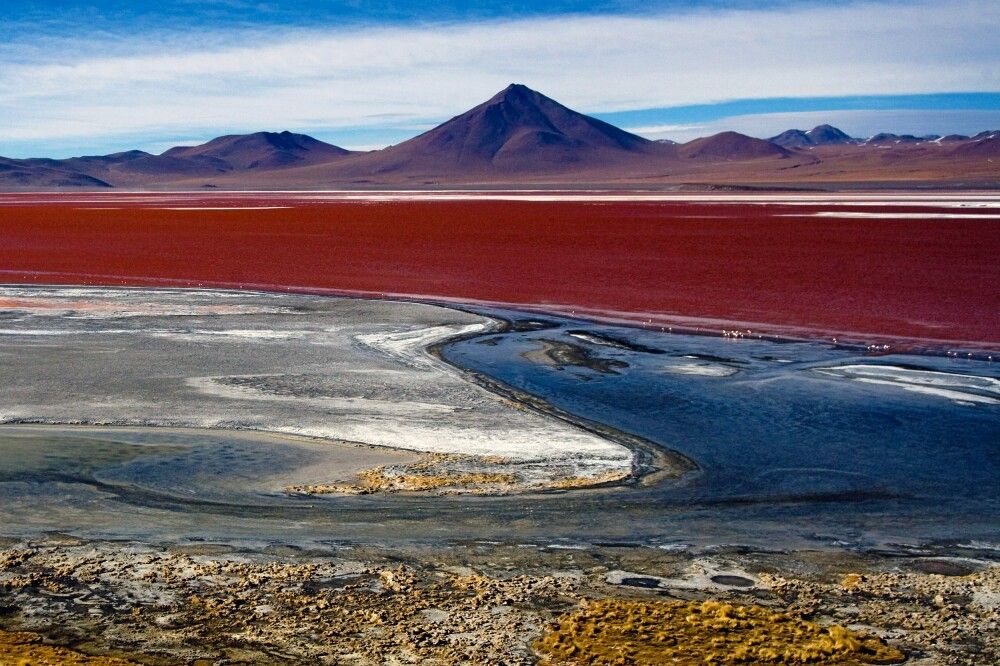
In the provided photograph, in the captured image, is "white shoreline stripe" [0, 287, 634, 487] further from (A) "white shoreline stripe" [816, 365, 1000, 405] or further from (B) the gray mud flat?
(A) "white shoreline stripe" [816, 365, 1000, 405]

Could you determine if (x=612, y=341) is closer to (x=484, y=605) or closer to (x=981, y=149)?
(x=484, y=605)

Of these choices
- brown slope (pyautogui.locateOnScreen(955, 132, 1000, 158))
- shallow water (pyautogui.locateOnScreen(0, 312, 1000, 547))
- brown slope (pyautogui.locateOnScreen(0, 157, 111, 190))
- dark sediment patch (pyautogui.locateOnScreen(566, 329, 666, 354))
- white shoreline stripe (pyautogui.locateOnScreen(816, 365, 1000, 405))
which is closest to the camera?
shallow water (pyautogui.locateOnScreen(0, 312, 1000, 547))

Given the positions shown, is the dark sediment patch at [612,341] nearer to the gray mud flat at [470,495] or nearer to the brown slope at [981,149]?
the gray mud flat at [470,495]

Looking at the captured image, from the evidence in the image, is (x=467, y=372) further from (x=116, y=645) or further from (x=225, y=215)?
(x=225, y=215)

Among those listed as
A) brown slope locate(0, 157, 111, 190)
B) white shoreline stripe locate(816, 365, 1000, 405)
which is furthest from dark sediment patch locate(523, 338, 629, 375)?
brown slope locate(0, 157, 111, 190)

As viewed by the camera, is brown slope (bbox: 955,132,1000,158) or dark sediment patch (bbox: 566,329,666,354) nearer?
dark sediment patch (bbox: 566,329,666,354)

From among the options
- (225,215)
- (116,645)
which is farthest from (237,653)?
(225,215)

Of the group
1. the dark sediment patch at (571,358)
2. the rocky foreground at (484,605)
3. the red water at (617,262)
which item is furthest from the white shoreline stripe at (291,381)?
the red water at (617,262)
